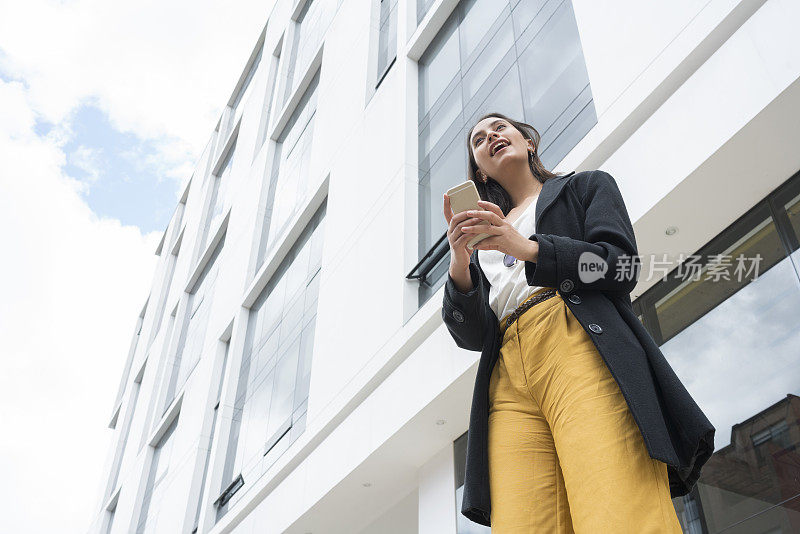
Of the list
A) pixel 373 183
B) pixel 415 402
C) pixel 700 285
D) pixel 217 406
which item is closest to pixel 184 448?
pixel 217 406

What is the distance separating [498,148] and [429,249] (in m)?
4.72

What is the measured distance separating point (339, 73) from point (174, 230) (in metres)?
15.4

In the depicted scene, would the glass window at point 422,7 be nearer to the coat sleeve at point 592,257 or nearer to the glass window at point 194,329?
the coat sleeve at point 592,257

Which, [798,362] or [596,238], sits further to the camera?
[798,362]

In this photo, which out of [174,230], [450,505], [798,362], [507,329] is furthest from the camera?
[174,230]

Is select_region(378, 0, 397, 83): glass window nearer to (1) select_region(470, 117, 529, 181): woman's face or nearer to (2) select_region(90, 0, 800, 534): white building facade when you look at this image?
(2) select_region(90, 0, 800, 534): white building facade

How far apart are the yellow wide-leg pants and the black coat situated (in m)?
0.06

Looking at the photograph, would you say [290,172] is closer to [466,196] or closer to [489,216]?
[466,196]

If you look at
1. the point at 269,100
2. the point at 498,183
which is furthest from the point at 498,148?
the point at 269,100

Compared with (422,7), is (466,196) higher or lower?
lower

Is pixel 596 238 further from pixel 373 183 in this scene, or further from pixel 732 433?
pixel 373 183

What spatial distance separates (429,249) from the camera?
7664 millimetres

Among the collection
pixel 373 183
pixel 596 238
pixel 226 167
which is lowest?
pixel 596 238

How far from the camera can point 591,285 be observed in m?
2.24
